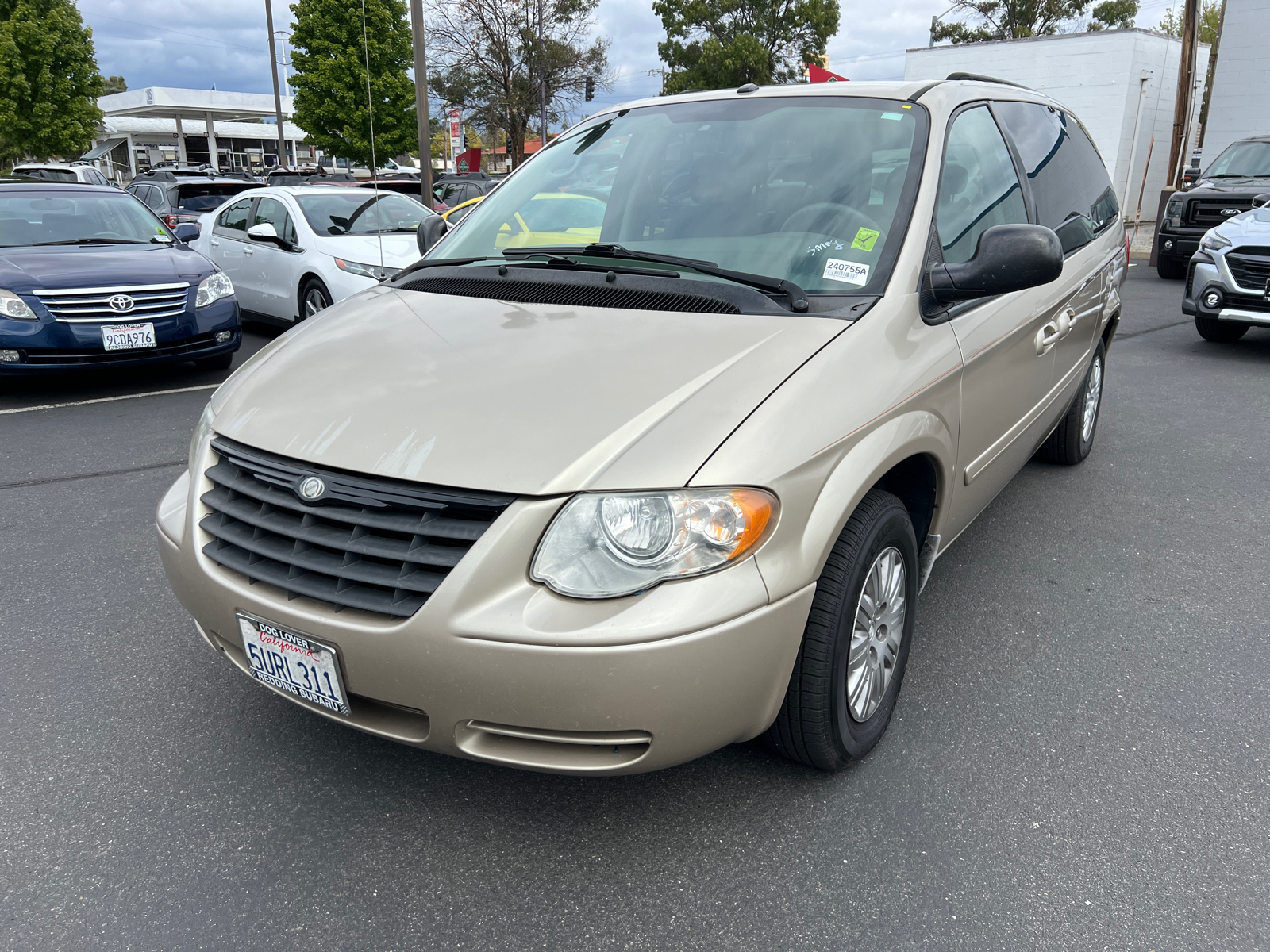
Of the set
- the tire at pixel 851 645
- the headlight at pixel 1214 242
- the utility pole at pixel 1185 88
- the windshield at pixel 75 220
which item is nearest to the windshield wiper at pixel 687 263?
the tire at pixel 851 645

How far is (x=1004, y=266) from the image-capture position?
99.8 inches

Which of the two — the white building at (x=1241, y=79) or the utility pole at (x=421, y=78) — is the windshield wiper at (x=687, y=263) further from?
the white building at (x=1241, y=79)

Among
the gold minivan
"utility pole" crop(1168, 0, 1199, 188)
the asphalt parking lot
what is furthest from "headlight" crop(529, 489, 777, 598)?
"utility pole" crop(1168, 0, 1199, 188)

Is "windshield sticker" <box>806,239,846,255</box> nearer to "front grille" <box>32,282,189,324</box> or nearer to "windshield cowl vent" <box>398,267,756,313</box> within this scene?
"windshield cowl vent" <box>398,267,756,313</box>

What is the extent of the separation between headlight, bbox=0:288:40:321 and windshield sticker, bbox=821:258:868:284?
5741 mm

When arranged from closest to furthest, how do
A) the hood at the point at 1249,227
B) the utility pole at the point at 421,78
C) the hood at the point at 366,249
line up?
the hood at the point at 1249,227
the hood at the point at 366,249
the utility pole at the point at 421,78

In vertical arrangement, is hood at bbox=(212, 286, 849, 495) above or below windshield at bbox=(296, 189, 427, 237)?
above

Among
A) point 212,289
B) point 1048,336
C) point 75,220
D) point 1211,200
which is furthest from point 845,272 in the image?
point 1211,200

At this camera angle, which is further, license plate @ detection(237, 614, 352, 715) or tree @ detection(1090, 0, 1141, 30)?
tree @ detection(1090, 0, 1141, 30)

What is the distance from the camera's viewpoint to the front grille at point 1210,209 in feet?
38.1

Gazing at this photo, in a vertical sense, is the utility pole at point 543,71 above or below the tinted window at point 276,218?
above

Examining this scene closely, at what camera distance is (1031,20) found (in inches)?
1635

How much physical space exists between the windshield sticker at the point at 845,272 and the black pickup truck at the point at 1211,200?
11.1 metres

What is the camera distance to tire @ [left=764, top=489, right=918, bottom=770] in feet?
7.12
